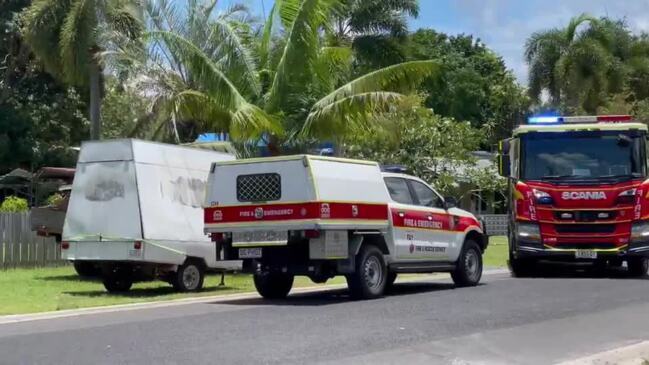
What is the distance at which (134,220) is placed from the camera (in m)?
16.4

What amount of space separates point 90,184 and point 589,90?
110ft

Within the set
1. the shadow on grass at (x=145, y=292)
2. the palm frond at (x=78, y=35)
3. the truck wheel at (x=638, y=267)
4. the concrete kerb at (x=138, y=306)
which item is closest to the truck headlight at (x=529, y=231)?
the truck wheel at (x=638, y=267)

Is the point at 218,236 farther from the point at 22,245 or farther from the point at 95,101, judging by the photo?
the point at 95,101

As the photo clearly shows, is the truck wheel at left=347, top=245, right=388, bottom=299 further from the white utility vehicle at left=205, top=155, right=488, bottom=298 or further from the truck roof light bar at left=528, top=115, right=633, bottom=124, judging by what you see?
the truck roof light bar at left=528, top=115, right=633, bottom=124

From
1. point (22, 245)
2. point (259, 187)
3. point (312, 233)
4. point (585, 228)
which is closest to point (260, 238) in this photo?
point (259, 187)

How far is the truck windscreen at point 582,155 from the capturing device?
18.3 metres

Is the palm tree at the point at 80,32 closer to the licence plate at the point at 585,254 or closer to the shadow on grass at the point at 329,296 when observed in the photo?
the shadow on grass at the point at 329,296

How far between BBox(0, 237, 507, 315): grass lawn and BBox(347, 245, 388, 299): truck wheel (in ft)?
11.1

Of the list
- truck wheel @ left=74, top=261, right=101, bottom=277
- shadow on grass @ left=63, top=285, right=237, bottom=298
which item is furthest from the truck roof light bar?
truck wheel @ left=74, top=261, right=101, bottom=277

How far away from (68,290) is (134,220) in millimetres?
2207

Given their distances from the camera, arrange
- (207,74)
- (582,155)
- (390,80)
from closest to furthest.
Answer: (582,155) → (207,74) → (390,80)

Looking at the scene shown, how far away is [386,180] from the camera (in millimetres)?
15828

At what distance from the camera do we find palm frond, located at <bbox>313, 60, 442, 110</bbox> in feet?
70.8

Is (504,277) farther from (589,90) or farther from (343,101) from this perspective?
(589,90)
